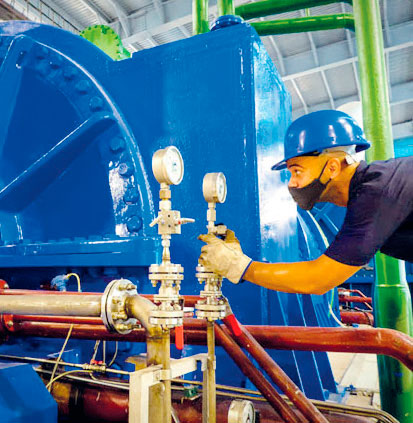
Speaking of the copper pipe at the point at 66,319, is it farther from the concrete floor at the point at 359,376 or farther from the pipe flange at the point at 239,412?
the concrete floor at the point at 359,376

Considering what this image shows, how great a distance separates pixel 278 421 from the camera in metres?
1.54

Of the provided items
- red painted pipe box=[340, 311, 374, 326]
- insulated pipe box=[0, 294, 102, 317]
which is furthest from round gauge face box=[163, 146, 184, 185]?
red painted pipe box=[340, 311, 374, 326]

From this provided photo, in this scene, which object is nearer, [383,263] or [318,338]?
[318,338]

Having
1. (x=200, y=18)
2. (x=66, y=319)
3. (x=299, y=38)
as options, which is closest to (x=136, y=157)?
(x=66, y=319)

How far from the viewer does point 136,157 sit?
2195 mm

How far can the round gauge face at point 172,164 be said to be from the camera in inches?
44.2

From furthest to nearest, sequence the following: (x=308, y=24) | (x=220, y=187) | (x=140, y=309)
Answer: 1. (x=308, y=24)
2. (x=220, y=187)
3. (x=140, y=309)

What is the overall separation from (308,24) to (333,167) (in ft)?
10.5

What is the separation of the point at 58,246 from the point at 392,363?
6.47ft

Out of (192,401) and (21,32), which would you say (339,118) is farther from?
(21,32)

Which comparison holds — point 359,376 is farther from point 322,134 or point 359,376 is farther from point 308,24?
point 308,24

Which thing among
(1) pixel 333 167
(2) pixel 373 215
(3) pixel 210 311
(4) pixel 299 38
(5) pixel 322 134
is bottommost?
(3) pixel 210 311

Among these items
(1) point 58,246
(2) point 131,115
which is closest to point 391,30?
(2) point 131,115

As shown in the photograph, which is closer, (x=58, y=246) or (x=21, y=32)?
(x=58, y=246)
